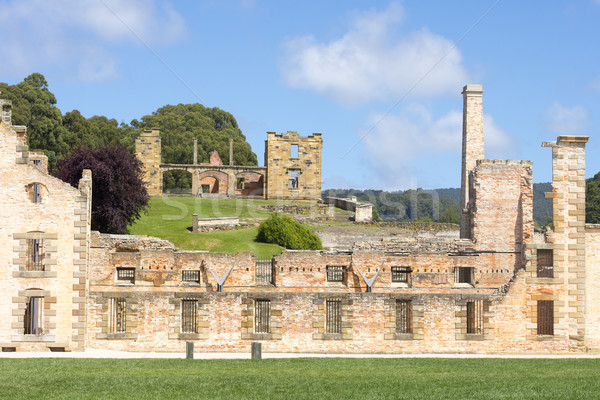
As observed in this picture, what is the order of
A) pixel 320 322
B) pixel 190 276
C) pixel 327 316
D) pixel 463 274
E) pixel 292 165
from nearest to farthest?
pixel 320 322
pixel 327 316
pixel 190 276
pixel 463 274
pixel 292 165

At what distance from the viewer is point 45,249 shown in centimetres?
2495

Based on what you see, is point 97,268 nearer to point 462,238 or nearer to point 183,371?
point 183,371

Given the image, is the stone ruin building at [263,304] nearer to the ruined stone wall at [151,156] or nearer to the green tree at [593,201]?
the ruined stone wall at [151,156]

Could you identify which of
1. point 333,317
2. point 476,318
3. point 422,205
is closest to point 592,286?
point 476,318

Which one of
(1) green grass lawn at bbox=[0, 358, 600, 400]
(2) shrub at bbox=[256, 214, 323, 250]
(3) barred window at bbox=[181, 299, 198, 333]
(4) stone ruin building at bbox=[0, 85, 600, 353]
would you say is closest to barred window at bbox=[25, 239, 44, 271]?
(4) stone ruin building at bbox=[0, 85, 600, 353]

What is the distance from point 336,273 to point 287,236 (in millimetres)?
11911

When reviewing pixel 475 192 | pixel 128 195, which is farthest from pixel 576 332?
pixel 128 195

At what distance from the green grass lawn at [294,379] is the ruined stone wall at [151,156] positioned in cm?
4012

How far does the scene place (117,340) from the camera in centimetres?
2514

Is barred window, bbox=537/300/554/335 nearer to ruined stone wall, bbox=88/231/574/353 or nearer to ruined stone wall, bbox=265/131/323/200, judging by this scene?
ruined stone wall, bbox=88/231/574/353

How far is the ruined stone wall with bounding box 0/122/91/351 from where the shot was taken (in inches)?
976

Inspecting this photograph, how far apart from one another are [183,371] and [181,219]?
2979 centimetres

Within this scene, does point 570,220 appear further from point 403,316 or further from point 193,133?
point 193,133

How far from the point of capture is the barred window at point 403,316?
25.5m
